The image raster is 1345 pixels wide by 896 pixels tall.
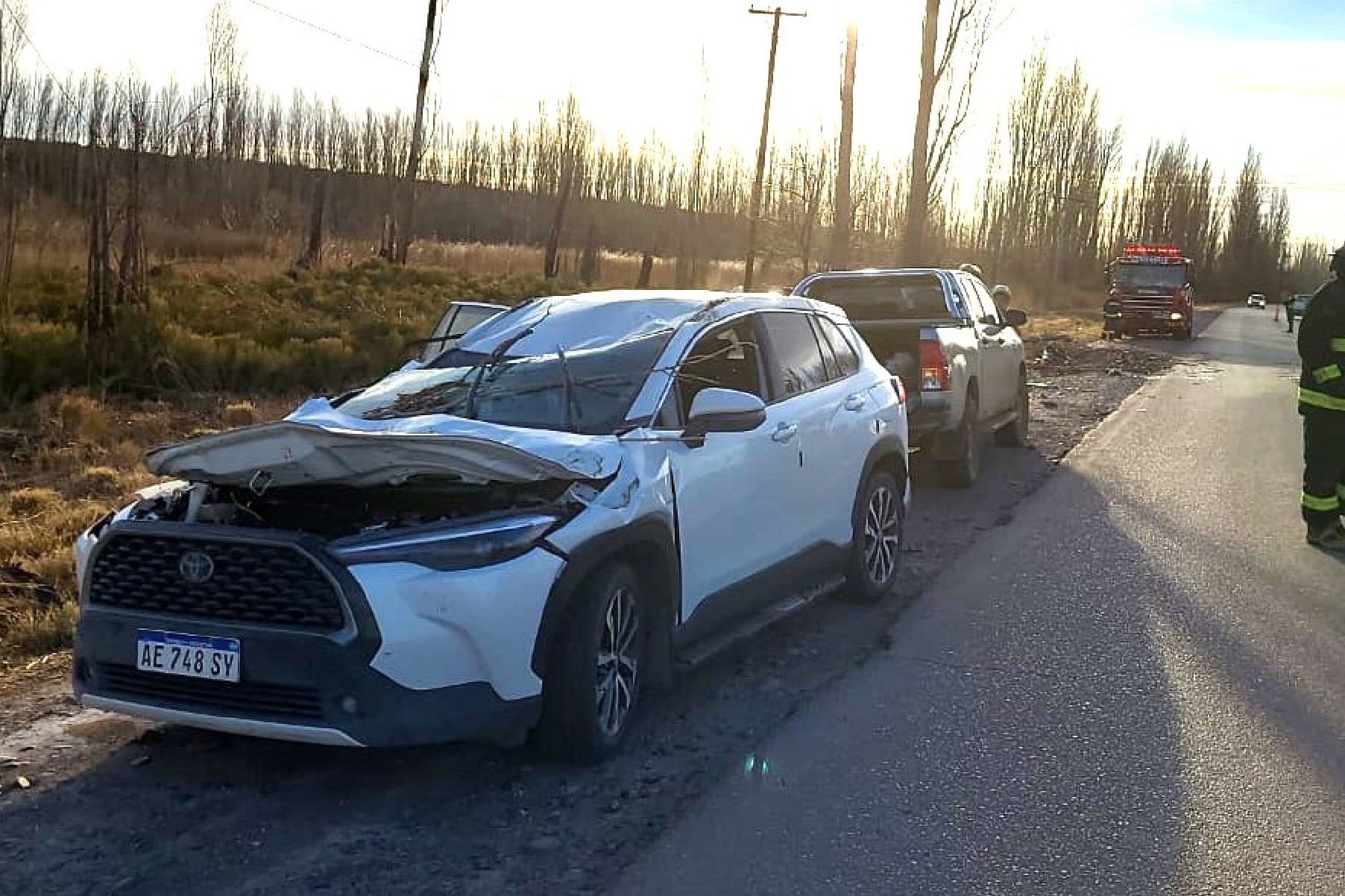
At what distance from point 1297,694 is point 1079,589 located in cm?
203

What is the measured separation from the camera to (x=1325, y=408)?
30.4 ft

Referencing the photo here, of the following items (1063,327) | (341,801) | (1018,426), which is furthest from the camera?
(1063,327)

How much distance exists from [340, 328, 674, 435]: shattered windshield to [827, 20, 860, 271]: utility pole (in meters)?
19.7

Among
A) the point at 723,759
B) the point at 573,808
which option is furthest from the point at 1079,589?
the point at 573,808

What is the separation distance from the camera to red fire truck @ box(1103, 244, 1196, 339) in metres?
41.9

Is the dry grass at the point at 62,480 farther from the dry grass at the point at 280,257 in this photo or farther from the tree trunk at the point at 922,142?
the tree trunk at the point at 922,142

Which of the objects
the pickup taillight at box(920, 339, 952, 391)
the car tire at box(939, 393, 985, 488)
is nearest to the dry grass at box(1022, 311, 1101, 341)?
the car tire at box(939, 393, 985, 488)

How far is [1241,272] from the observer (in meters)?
111

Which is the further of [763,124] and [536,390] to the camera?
[763,124]

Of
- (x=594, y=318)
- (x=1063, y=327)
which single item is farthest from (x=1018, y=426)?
(x=1063, y=327)

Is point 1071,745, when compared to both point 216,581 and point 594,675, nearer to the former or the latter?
point 594,675

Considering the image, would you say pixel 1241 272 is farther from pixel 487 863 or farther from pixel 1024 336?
pixel 487 863

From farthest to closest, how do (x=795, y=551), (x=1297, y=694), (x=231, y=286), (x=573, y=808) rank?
(x=231, y=286) → (x=795, y=551) → (x=1297, y=694) → (x=573, y=808)

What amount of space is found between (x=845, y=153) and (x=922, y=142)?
195cm
